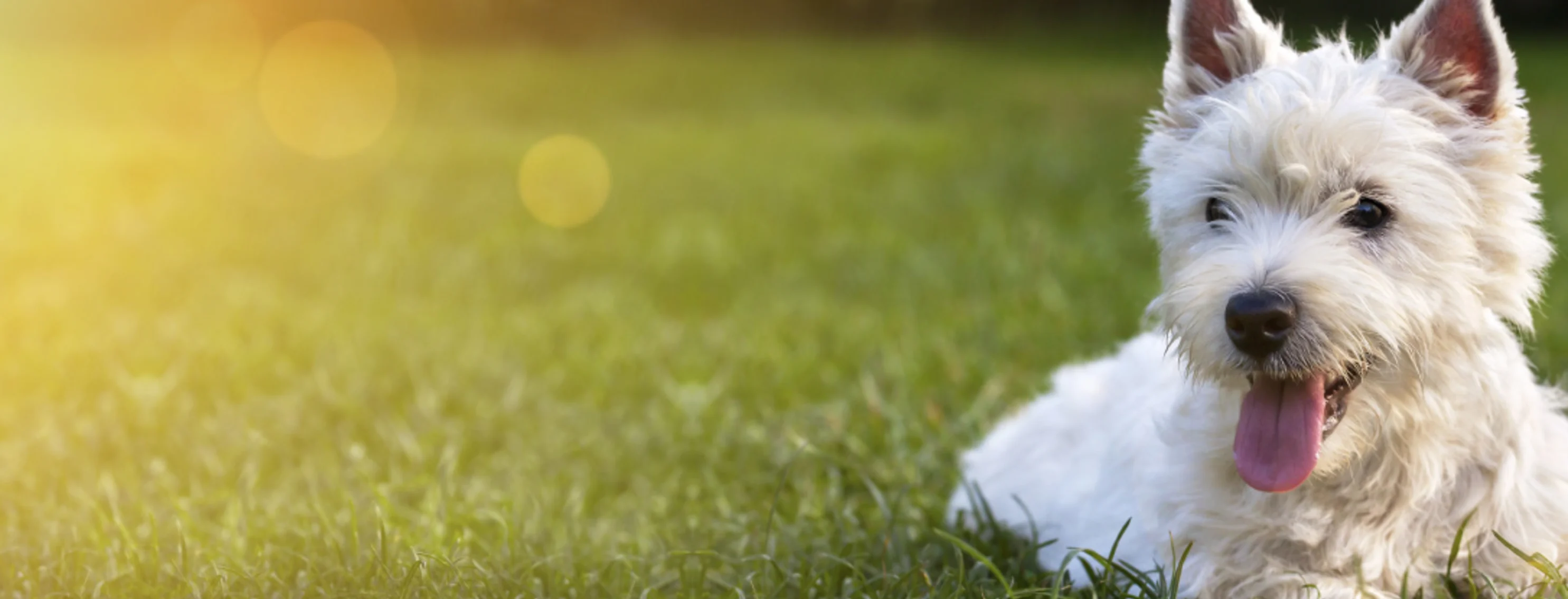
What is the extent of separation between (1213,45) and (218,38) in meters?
24.6

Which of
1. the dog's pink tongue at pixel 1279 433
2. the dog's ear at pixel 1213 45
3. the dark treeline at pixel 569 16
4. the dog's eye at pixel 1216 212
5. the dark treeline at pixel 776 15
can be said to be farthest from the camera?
the dark treeline at pixel 569 16

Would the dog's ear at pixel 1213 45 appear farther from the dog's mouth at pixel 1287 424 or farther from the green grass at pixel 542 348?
the green grass at pixel 542 348

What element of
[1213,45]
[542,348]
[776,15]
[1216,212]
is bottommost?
[776,15]

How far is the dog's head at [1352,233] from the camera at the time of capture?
3.15 meters

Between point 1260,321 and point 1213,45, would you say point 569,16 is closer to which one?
point 1213,45

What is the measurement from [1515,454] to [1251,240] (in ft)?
2.91

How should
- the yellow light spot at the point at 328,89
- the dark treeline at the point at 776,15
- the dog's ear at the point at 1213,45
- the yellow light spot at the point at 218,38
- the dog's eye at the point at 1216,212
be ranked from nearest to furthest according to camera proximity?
the dog's eye at the point at 1216,212, the dog's ear at the point at 1213,45, the yellow light spot at the point at 328,89, the yellow light spot at the point at 218,38, the dark treeline at the point at 776,15

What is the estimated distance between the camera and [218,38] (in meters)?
25.0

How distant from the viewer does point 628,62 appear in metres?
21.6

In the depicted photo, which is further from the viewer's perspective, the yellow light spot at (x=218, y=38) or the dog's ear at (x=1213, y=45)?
the yellow light spot at (x=218, y=38)

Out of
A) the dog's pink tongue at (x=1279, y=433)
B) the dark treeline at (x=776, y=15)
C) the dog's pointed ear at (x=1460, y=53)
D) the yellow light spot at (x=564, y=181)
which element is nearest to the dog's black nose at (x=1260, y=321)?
the dog's pink tongue at (x=1279, y=433)

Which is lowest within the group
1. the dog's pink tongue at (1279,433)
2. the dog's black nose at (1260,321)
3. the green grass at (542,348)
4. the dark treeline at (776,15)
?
the dark treeline at (776,15)

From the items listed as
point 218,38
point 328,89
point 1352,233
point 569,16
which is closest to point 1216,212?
point 1352,233

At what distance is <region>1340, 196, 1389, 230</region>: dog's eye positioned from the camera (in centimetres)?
326
